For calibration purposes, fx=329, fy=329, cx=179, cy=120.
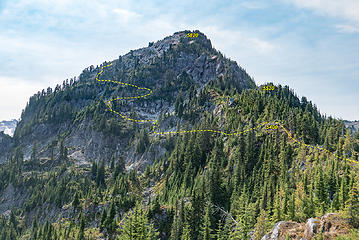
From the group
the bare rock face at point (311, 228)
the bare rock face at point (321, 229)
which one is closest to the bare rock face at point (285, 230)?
the bare rock face at point (321, 229)

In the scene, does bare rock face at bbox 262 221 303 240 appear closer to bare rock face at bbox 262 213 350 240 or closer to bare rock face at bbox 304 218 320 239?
bare rock face at bbox 262 213 350 240

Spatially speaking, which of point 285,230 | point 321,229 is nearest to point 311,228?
point 321,229

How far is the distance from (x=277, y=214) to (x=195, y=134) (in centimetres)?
11156

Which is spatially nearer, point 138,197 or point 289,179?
point 289,179

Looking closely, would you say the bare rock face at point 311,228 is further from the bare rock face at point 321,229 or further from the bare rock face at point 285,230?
the bare rock face at point 285,230

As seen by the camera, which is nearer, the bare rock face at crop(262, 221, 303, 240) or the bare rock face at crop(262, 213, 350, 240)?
the bare rock face at crop(262, 213, 350, 240)

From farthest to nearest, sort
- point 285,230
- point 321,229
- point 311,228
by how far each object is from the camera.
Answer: point 285,230 < point 311,228 < point 321,229

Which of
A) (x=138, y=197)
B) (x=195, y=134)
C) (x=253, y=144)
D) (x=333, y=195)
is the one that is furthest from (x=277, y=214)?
(x=195, y=134)

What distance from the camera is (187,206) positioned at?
123 m

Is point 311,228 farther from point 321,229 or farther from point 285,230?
point 285,230

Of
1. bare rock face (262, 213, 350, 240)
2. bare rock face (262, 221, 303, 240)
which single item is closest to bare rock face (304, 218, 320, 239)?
bare rock face (262, 213, 350, 240)

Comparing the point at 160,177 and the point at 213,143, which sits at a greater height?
the point at 213,143

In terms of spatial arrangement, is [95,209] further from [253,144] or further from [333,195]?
[333,195]

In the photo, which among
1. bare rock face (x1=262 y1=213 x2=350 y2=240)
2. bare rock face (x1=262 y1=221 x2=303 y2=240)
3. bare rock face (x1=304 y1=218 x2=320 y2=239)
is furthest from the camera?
bare rock face (x1=262 y1=221 x2=303 y2=240)
